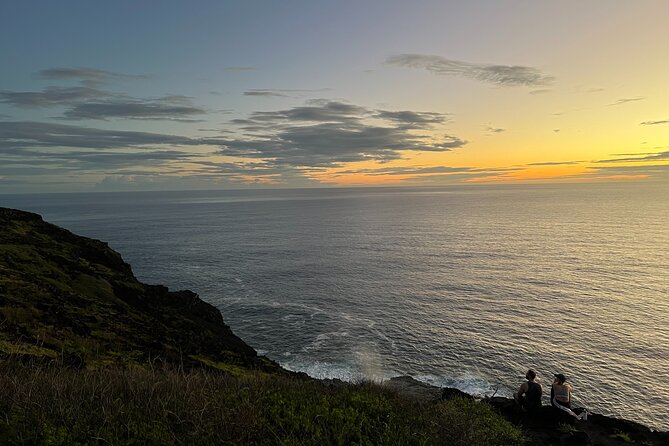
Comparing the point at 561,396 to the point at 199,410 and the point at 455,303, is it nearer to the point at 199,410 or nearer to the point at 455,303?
the point at 199,410

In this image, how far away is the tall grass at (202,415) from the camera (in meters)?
9.23

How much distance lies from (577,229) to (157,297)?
154866 mm

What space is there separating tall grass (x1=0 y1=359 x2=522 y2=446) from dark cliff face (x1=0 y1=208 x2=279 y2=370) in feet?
22.5

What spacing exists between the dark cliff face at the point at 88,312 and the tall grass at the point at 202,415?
6852 millimetres

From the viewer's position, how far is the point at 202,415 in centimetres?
988

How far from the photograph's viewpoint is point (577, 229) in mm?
152000

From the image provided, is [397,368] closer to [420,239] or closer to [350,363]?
[350,363]

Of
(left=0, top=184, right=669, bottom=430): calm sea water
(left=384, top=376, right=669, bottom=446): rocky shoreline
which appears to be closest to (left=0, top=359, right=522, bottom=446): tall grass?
(left=384, top=376, right=669, bottom=446): rocky shoreline

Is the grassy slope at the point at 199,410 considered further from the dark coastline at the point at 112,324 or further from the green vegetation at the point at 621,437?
the green vegetation at the point at 621,437

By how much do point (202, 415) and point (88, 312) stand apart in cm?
2947

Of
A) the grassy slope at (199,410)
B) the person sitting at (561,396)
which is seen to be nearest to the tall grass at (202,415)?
the grassy slope at (199,410)

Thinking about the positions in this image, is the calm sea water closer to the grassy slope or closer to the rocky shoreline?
the rocky shoreline

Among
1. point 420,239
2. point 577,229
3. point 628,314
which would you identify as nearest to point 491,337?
point 628,314

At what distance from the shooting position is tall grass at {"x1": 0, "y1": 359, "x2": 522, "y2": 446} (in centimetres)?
923
